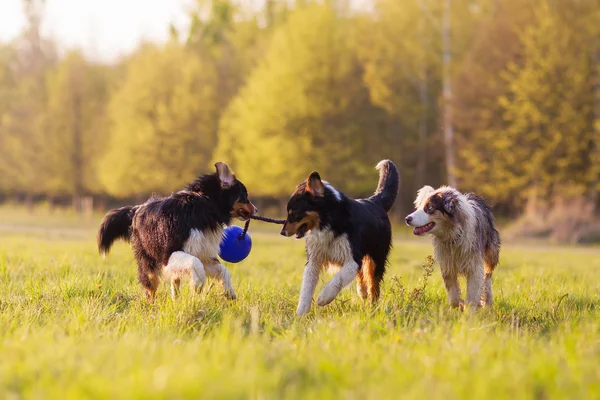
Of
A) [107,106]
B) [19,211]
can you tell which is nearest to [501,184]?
[107,106]

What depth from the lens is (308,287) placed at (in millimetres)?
6148

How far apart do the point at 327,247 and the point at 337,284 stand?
486 millimetres

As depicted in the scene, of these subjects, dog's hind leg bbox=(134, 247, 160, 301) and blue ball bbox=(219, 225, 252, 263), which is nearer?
dog's hind leg bbox=(134, 247, 160, 301)

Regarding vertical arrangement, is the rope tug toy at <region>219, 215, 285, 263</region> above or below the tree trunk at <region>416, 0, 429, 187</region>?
below

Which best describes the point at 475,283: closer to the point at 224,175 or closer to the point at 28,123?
the point at 224,175

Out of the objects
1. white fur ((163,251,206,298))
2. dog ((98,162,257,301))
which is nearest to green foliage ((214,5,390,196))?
dog ((98,162,257,301))

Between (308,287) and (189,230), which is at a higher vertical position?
(189,230)

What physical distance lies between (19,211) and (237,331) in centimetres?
4211

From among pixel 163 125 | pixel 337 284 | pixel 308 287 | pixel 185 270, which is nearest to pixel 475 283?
pixel 337 284

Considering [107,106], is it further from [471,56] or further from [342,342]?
[342,342]

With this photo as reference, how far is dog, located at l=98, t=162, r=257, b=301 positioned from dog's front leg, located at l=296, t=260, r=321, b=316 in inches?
31.5

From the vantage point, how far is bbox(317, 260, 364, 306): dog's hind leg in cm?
591

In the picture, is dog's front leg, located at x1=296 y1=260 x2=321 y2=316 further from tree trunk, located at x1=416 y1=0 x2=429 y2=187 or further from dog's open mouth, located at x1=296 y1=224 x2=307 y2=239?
tree trunk, located at x1=416 y1=0 x2=429 y2=187

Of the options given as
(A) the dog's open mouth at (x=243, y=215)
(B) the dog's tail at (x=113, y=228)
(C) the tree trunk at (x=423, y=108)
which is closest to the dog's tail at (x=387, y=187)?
(A) the dog's open mouth at (x=243, y=215)
